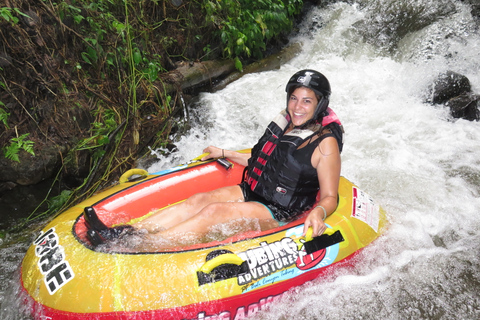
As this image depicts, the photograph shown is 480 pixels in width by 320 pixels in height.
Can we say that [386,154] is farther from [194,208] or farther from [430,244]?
[194,208]

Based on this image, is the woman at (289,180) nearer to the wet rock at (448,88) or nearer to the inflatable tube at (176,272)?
the inflatable tube at (176,272)

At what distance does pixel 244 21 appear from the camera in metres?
5.43

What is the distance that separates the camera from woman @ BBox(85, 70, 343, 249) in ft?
8.07

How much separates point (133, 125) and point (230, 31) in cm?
212

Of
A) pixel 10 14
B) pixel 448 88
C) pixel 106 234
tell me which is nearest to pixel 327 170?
pixel 106 234

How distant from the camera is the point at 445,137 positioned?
463 centimetres

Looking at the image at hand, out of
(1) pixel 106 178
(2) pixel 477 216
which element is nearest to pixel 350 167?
(2) pixel 477 216

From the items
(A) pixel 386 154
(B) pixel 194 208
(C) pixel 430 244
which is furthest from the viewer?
(A) pixel 386 154

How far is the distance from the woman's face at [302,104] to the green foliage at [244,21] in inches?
114

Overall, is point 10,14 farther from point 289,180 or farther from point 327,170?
point 327,170

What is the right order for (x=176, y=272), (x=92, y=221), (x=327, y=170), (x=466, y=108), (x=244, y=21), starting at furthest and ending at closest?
(x=244, y=21)
(x=466, y=108)
(x=327, y=170)
(x=92, y=221)
(x=176, y=272)

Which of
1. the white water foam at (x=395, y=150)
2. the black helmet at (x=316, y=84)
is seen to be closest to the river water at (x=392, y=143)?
the white water foam at (x=395, y=150)

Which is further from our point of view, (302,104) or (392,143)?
(392,143)

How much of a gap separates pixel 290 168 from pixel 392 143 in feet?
7.84
